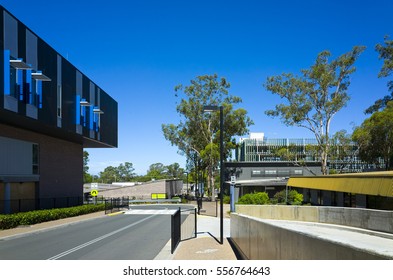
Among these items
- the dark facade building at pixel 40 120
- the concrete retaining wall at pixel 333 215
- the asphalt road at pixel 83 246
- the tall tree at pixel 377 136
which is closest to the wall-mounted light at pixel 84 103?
the dark facade building at pixel 40 120

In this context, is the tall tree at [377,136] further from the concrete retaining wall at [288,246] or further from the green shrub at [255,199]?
the concrete retaining wall at [288,246]

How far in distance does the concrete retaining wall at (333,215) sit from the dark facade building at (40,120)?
15.9 metres

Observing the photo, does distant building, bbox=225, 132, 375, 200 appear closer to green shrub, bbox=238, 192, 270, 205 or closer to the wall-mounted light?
green shrub, bbox=238, 192, 270, 205

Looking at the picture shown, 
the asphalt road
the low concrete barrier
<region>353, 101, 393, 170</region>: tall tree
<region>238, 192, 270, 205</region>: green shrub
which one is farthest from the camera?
<region>353, 101, 393, 170</region>: tall tree

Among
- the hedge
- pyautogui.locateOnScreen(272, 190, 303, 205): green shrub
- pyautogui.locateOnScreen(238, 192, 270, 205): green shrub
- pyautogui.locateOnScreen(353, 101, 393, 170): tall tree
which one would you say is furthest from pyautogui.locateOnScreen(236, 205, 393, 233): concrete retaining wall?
pyautogui.locateOnScreen(353, 101, 393, 170): tall tree

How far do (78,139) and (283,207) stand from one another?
21.9 m

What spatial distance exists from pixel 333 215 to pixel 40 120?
20.3 metres

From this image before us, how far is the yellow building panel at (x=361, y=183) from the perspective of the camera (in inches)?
819

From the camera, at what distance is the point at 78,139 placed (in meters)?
43.2

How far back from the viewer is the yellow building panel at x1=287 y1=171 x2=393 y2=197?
68.3 feet

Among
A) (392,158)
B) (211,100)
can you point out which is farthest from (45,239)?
(211,100)

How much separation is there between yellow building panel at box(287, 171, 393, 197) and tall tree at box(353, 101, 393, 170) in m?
13.9

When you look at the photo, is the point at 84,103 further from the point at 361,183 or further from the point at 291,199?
the point at 361,183
